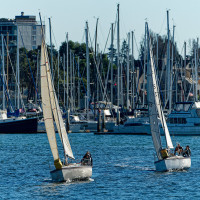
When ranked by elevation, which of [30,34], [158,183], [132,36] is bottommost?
[158,183]

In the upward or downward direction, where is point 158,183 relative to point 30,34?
downward

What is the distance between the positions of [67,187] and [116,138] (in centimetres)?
4641

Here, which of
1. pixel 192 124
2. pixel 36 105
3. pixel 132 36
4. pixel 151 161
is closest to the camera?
pixel 151 161

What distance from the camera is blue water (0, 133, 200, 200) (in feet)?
117

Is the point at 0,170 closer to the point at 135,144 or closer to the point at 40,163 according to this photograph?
the point at 40,163

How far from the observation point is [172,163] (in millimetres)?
42531

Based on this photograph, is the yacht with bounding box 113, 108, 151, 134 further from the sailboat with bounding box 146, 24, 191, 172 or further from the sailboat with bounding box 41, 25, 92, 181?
the sailboat with bounding box 41, 25, 92, 181

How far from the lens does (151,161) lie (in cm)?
5316

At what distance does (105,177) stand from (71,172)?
5.30m

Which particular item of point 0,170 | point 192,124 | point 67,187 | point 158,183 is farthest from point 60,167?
point 192,124

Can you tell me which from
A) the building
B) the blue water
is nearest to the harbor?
the blue water

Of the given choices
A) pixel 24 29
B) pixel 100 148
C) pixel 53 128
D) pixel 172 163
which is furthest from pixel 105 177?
pixel 24 29

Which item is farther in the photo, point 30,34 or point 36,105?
point 30,34

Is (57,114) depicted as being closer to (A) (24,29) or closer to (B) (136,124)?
(B) (136,124)
